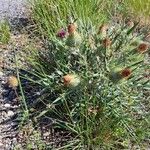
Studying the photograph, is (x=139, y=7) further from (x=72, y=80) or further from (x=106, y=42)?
(x=72, y=80)

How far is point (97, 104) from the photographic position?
2.70m

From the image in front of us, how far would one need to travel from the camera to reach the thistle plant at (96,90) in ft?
8.60

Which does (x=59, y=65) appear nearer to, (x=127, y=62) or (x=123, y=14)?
(x=127, y=62)

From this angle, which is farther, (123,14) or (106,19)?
(123,14)

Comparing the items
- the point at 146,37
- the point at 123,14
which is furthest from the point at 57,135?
the point at 123,14

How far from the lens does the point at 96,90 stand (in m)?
2.68

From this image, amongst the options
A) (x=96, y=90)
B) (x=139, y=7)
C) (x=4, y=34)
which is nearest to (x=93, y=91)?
(x=96, y=90)

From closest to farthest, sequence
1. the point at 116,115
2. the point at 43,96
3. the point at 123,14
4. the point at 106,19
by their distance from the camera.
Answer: the point at 116,115, the point at 43,96, the point at 106,19, the point at 123,14

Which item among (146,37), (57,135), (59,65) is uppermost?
(146,37)

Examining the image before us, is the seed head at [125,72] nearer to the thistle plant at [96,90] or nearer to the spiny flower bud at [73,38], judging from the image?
the thistle plant at [96,90]

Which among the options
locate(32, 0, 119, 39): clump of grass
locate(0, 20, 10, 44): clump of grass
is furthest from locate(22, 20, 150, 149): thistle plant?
locate(0, 20, 10, 44): clump of grass

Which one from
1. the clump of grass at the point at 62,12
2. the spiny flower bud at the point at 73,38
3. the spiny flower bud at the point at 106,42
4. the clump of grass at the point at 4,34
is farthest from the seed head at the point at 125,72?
the clump of grass at the point at 4,34

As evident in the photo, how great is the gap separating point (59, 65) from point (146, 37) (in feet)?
2.41

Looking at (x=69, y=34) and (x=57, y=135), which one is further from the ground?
(x=69, y=34)
